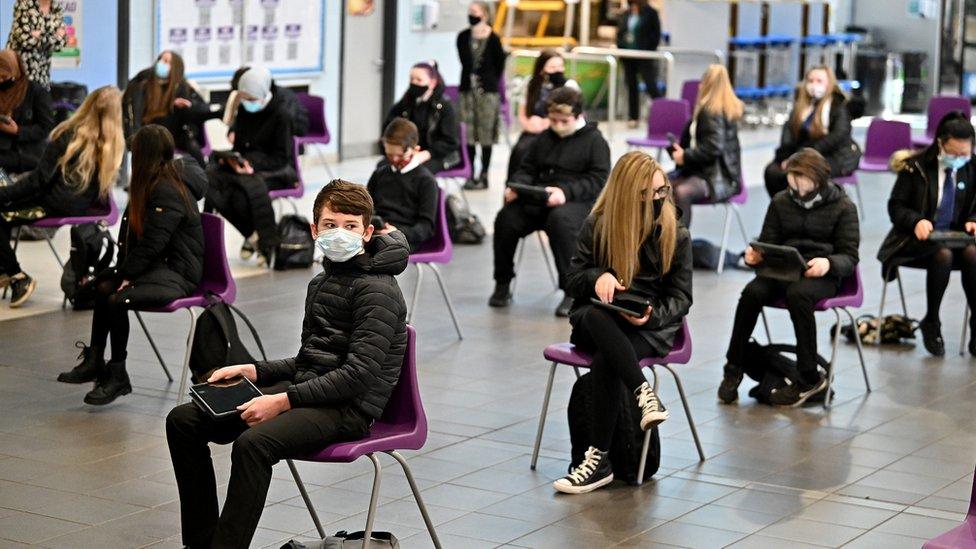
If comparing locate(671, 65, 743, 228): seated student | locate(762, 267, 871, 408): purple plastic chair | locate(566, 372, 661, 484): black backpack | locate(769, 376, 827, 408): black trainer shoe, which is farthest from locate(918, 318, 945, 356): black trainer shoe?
locate(566, 372, 661, 484): black backpack

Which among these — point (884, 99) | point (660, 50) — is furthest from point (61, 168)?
point (884, 99)

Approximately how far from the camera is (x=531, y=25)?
22047 mm

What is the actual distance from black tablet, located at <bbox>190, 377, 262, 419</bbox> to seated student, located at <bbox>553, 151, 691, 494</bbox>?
5.18 ft

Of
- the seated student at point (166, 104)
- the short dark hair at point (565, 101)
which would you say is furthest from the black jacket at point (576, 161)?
the seated student at point (166, 104)

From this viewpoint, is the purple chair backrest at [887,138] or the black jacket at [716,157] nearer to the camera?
the black jacket at [716,157]

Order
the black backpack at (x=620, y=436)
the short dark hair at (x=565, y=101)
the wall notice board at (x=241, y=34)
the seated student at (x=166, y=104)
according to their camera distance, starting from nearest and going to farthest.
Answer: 1. the black backpack at (x=620, y=436)
2. the short dark hair at (x=565, y=101)
3. the seated student at (x=166, y=104)
4. the wall notice board at (x=241, y=34)

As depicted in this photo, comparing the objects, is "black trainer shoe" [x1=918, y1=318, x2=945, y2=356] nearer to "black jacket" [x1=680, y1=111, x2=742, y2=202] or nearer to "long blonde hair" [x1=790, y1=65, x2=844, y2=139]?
"black jacket" [x1=680, y1=111, x2=742, y2=202]

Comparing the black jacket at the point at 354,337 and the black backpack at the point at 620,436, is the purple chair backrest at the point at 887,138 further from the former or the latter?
the black jacket at the point at 354,337

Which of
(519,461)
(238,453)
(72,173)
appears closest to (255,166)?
(72,173)

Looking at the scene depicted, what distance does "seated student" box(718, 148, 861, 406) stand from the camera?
7410 mm

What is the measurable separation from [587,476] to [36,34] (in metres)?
7.54

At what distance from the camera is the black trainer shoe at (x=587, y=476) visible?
19.5 ft

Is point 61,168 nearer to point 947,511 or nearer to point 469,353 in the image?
point 469,353

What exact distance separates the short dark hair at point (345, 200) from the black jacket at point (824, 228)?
10.1 feet
